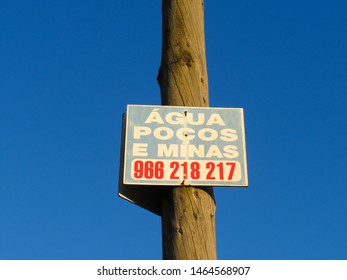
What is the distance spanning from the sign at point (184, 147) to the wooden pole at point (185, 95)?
9 cm

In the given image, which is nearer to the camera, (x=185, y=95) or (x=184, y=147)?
(x=184, y=147)

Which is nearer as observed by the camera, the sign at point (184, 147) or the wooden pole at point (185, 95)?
the wooden pole at point (185, 95)

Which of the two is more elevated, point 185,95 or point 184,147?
point 185,95

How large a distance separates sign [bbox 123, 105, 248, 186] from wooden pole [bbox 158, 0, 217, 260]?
90 mm

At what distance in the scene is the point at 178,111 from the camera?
359 cm

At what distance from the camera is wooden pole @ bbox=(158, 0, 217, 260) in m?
3.12

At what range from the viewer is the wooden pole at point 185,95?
312 centimetres

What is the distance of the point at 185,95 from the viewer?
3.69 m

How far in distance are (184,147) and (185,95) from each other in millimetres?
392

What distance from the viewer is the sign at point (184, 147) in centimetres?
344

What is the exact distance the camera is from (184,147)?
353 centimetres

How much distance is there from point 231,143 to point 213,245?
0.78 metres
